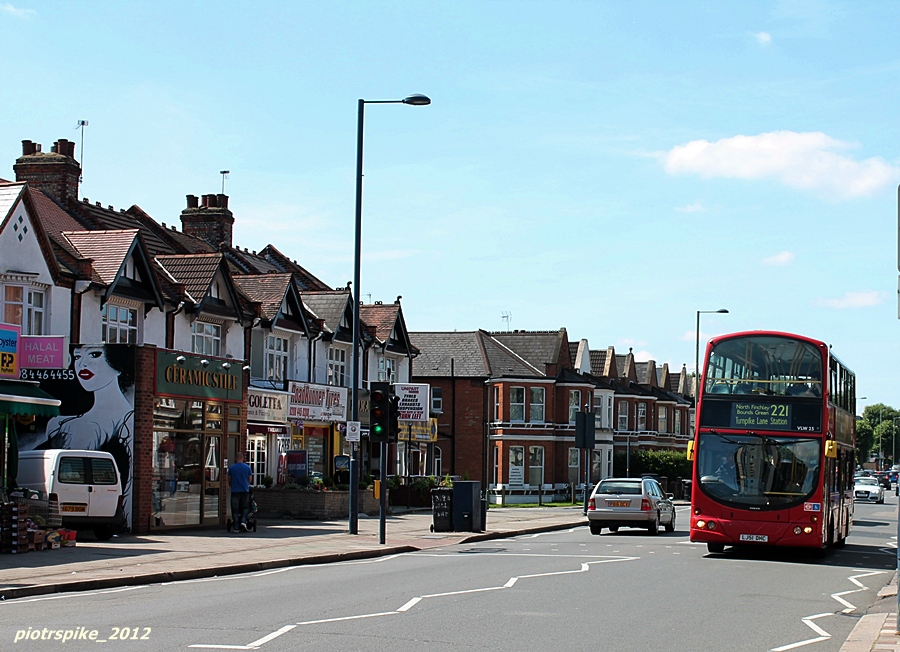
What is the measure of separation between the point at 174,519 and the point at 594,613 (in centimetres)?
1548

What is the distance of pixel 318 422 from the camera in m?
39.8

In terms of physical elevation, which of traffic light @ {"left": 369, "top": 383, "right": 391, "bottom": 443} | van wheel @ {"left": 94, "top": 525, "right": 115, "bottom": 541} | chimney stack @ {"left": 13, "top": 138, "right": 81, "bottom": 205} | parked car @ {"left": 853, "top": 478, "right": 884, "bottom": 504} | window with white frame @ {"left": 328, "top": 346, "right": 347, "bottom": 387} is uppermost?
chimney stack @ {"left": 13, "top": 138, "right": 81, "bottom": 205}

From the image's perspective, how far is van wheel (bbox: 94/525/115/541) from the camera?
22.8 metres

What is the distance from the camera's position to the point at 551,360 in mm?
64688

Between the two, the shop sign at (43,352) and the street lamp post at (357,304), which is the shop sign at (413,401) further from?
the shop sign at (43,352)

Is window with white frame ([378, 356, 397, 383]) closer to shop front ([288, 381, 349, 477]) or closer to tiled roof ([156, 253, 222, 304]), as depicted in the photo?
shop front ([288, 381, 349, 477])

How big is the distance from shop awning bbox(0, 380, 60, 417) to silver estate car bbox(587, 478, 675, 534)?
47.3ft

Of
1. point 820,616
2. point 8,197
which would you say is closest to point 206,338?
point 8,197

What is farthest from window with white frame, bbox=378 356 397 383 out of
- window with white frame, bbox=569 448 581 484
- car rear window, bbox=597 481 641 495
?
window with white frame, bbox=569 448 581 484

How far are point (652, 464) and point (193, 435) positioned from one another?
49939 millimetres

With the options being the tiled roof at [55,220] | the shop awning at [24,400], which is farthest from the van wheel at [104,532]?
the tiled roof at [55,220]

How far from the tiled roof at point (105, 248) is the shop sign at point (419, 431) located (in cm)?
1671

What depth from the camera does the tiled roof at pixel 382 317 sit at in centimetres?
4644

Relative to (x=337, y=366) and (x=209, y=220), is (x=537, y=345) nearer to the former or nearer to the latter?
(x=337, y=366)
